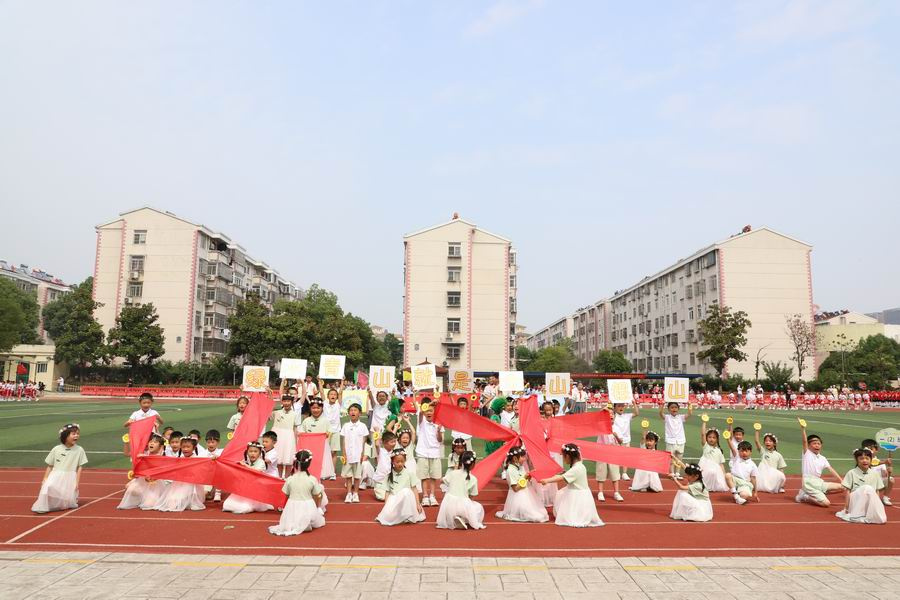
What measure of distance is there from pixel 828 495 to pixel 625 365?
67649 millimetres

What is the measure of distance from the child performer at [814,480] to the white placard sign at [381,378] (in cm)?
950

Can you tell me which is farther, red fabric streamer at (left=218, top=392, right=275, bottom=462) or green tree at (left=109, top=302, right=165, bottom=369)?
green tree at (left=109, top=302, right=165, bottom=369)

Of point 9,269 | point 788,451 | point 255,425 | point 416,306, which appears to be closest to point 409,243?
point 416,306

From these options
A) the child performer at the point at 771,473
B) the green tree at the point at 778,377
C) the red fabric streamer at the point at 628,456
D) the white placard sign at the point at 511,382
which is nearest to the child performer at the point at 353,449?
the red fabric streamer at the point at 628,456

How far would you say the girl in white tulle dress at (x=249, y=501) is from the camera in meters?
10.8

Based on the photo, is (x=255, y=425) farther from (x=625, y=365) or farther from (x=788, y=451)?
(x=625, y=365)

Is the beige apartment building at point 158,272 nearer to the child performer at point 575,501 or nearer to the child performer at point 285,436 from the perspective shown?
the child performer at point 285,436

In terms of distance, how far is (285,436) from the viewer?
12797 mm

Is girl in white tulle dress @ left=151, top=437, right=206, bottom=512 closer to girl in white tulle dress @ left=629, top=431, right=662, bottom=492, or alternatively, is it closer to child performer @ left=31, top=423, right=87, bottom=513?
child performer @ left=31, top=423, right=87, bottom=513

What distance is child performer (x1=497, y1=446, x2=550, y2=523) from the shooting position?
10.3 m

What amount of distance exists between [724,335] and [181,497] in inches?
2126

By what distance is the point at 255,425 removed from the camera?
11.9m

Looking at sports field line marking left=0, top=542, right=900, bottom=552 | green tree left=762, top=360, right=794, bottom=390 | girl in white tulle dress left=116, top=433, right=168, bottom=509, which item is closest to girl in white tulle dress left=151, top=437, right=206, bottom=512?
girl in white tulle dress left=116, top=433, right=168, bottom=509

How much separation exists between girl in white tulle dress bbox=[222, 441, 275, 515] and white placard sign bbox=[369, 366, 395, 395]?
488 cm
